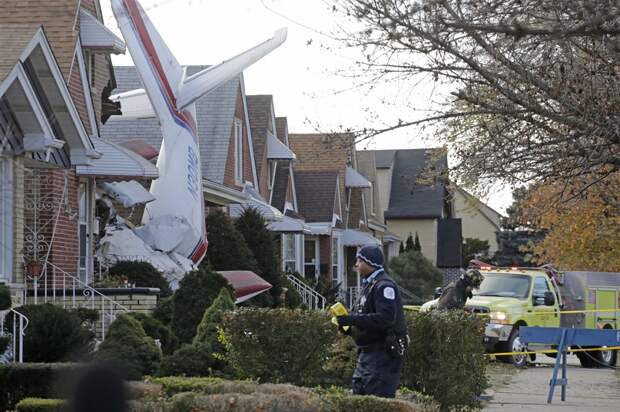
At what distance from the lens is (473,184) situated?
38.3 feet

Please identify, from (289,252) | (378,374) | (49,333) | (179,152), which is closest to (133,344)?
(49,333)

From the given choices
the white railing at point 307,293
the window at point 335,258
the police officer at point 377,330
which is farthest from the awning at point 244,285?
the window at point 335,258

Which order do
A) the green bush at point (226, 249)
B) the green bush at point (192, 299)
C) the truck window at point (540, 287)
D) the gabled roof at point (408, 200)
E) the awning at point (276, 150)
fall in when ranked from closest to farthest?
1. the green bush at point (192, 299)
2. the truck window at point (540, 287)
3. the green bush at point (226, 249)
4. the awning at point (276, 150)
5. the gabled roof at point (408, 200)

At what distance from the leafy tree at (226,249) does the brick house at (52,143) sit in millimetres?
4842

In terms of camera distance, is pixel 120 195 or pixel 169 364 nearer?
pixel 169 364

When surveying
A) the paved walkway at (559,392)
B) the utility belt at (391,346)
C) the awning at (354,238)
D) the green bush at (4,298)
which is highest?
the awning at (354,238)

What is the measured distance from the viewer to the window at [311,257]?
155ft

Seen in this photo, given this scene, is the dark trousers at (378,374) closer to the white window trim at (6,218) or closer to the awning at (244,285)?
the white window trim at (6,218)

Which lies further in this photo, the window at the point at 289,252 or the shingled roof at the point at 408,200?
the shingled roof at the point at 408,200

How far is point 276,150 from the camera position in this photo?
40531mm

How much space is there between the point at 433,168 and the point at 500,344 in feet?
42.4

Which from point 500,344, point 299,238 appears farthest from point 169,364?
point 299,238

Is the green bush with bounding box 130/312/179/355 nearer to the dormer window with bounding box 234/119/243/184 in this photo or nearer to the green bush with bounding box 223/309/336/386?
the green bush with bounding box 223/309/336/386

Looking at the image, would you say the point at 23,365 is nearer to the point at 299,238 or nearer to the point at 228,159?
the point at 228,159
